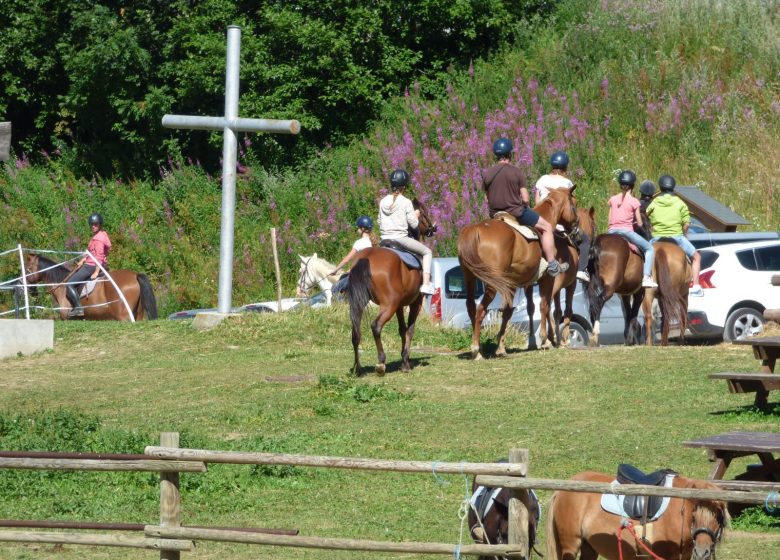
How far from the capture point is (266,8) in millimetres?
38094

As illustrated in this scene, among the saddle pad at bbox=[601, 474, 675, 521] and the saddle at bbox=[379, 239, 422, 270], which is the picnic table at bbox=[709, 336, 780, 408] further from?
the saddle pad at bbox=[601, 474, 675, 521]

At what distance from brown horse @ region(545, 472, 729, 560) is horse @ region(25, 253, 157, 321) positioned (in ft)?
56.9

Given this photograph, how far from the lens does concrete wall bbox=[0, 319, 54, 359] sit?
20.6 m

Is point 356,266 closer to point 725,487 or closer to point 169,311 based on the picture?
point 725,487

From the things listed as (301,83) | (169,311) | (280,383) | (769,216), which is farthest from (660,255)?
(301,83)

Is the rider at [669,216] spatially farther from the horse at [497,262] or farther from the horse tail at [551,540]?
the horse tail at [551,540]

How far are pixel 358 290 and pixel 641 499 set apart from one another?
8922mm

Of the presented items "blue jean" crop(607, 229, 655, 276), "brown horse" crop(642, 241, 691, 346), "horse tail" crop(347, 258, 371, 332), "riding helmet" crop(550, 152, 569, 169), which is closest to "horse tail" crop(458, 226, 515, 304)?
"horse tail" crop(347, 258, 371, 332)

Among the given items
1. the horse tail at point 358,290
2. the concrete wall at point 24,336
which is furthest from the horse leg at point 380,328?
the concrete wall at point 24,336

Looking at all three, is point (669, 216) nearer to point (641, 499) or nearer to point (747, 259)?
point (747, 259)

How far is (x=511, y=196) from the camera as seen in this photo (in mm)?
17969

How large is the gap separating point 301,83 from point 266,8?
2.69 meters

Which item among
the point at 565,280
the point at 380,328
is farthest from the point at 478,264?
the point at 565,280

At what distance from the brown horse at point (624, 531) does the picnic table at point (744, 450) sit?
88.8 inches
